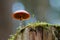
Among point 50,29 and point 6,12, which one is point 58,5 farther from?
point 50,29

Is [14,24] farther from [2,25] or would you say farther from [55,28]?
[55,28]

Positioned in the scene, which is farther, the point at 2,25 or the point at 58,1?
the point at 58,1

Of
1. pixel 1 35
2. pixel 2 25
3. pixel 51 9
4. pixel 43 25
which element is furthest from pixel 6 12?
pixel 43 25

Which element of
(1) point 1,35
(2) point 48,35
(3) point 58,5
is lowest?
(1) point 1,35

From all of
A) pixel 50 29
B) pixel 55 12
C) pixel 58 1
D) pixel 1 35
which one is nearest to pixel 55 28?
pixel 50 29

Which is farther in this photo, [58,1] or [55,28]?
[58,1]

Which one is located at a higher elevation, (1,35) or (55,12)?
(55,12)

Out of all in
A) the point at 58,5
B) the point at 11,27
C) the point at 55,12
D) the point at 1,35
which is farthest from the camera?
the point at 58,5

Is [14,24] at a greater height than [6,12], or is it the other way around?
[6,12]

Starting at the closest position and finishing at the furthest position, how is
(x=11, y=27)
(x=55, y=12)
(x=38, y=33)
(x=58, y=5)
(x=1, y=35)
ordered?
(x=38, y=33) < (x=1, y=35) < (x=11, y=27) < (x=55, y=12) < (x=58, y=5)
